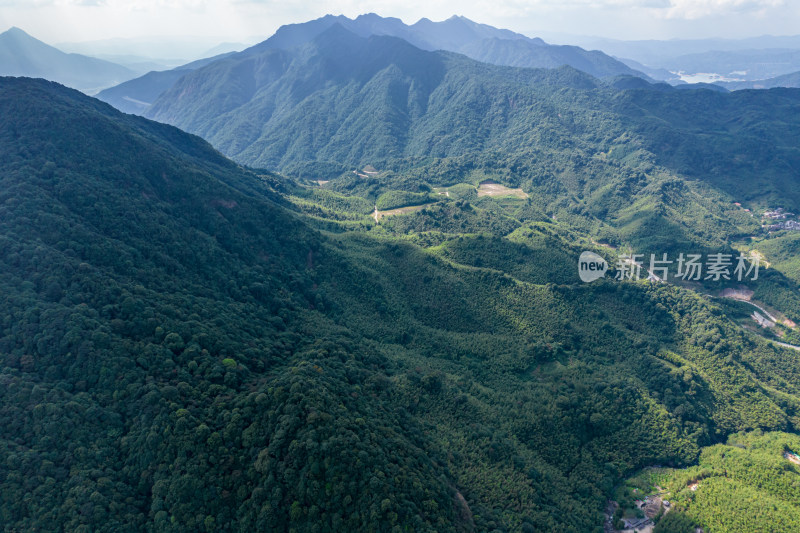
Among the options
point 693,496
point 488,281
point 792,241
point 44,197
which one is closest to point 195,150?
point 44,197

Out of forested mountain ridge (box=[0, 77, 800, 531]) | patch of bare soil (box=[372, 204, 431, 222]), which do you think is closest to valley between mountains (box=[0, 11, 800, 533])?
forested mountain ridge (box=[0, 77, 800, 531])

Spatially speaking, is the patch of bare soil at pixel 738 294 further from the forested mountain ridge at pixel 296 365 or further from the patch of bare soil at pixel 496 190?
the patch of bare soil at pixel 496 190

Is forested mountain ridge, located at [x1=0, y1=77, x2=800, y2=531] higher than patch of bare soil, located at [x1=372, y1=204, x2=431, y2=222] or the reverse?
the reverse

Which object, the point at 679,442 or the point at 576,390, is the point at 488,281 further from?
the point at 679,442

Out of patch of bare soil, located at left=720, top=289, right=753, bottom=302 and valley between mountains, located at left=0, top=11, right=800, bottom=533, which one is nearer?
valley between mountains, located at left=0, top=11, right=800, bottom=533

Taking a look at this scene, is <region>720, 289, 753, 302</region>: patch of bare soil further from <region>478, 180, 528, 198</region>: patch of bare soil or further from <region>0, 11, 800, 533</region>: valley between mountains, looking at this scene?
<region>478, 180, 528, 198</region>: patch of bare soil

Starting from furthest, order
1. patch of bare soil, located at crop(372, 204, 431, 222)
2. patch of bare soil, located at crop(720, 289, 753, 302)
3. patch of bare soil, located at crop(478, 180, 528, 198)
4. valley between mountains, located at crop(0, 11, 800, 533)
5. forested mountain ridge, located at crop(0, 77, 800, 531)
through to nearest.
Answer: patch of bare soil, located at crop(478, 180, 528, 198) < patch of bare soil, located at crop(372, 204, 431, 222) < patch of bare soil, located at crop(720, 289, 753, 302) < valley between mountains, located at crop(0, 11, 800, 533) < forested mountain ridge, located at crop(0, 77, 800, 531)

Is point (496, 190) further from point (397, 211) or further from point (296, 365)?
point (296, 365)

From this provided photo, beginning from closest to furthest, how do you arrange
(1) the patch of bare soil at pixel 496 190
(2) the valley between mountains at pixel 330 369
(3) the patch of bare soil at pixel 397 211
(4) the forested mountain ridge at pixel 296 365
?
1. (4) the forested mountain ridge at pixel 296 365
2. (2) the valley between mountains at pixel 330 369
3. (3) the patch of bare soil at pixel 397 211
4. (1) the patch of bare soil at pixel 496 190

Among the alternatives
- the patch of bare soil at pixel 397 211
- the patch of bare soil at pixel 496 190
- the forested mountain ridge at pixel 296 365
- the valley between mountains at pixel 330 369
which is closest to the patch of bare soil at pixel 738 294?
the valley between mountains at pixel 330 369

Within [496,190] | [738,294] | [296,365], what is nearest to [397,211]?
[496,190]
